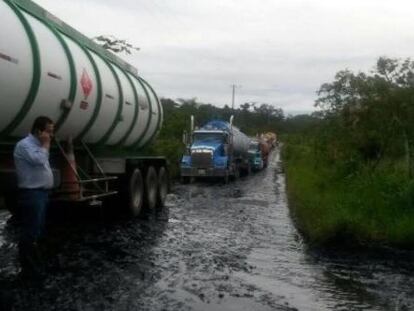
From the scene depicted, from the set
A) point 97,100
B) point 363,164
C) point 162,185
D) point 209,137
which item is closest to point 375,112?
point 363,164

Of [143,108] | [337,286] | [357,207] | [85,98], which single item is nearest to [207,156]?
[143,108]

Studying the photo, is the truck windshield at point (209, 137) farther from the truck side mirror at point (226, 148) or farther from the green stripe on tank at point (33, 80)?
the green stripe on tank at point (33, 80)

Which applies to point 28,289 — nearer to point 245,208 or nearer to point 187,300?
point 187,300

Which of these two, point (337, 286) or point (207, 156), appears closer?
point (337, 286)

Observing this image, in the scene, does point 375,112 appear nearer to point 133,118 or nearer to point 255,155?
point 133,118

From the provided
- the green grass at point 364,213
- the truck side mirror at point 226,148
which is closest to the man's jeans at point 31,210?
the green grass at point 364,213

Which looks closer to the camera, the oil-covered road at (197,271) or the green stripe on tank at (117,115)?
the oil-covered road at (197,271)

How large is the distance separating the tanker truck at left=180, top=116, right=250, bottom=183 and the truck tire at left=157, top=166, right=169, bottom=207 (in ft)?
30.6

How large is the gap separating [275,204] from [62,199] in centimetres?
922

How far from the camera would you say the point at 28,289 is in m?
7.04

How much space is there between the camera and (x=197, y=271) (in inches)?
332

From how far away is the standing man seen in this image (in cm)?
748

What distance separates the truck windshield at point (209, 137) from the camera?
2911 centimetres

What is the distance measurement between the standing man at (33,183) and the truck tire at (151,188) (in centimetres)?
702
